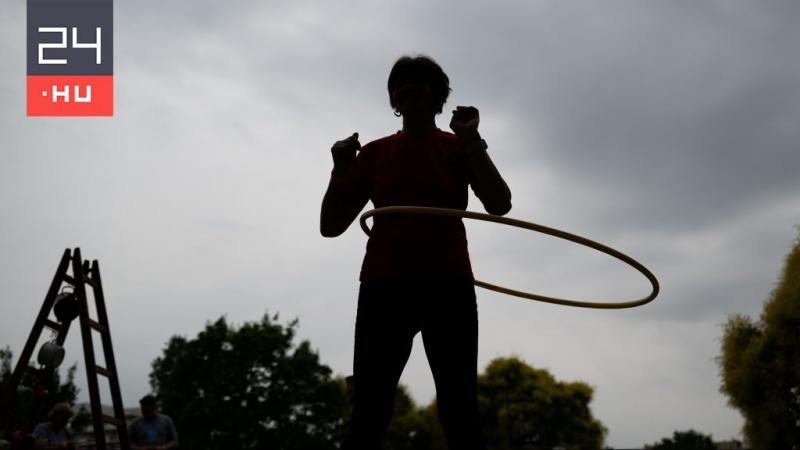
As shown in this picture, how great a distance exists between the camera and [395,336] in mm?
3006

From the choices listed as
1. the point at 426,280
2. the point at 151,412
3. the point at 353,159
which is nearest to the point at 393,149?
the point at 353,159

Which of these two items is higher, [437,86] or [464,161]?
[437,86]

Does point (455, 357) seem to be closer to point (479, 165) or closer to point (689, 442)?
point (479, 165)

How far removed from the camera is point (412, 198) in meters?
3.18

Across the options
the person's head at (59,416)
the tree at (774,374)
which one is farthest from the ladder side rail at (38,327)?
the tree at (774,374)

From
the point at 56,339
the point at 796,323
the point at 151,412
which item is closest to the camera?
the point at 56,339

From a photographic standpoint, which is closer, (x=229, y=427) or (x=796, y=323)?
(x=796, y=323)

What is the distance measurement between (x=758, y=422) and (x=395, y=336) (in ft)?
116

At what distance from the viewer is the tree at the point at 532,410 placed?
62156 millimetres

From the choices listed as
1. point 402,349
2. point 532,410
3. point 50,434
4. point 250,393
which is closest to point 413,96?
point 402,349

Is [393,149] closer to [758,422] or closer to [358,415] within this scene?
[358,415]

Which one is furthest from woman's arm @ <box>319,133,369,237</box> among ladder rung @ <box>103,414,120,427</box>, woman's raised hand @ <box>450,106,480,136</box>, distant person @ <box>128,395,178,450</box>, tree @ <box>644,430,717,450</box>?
tree @ <box>644,430,717,450</box>

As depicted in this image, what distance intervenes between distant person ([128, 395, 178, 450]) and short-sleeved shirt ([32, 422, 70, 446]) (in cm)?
147

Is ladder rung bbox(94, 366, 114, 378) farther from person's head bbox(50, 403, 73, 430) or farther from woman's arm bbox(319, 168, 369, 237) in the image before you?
woman's arm bbox(319, 168, 369, 237)
